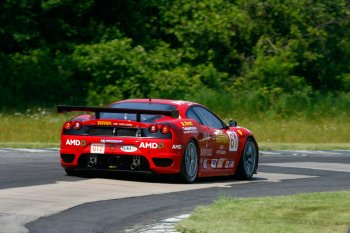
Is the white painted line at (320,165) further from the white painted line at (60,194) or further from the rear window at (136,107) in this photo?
the rear window at (136,107)

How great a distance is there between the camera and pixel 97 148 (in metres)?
14.0

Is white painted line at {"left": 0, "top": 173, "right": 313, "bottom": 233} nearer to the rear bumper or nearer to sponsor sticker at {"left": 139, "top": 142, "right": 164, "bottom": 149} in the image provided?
the rear bumper

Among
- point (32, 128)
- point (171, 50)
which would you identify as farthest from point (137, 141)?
point (171, 50)

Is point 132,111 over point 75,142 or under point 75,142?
over

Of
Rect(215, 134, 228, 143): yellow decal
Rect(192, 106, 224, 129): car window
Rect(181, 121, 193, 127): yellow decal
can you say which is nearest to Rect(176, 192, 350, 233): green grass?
Rect(181, 121, 193, 127): yellow decal

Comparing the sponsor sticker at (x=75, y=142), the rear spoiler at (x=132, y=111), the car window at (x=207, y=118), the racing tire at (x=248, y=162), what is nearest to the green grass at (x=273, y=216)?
the rear spoiler at (x=132, y=111)

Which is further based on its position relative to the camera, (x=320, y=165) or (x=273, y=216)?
(x=320, y=165)

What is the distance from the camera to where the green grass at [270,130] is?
2533 centimetres

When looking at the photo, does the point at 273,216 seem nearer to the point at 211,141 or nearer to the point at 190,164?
the point at 190,164

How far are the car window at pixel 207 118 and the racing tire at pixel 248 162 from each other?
64 cm

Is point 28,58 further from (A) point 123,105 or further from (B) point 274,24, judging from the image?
(A) point 123,105

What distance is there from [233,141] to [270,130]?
44.6 ft

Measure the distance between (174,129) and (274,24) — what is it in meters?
25.0

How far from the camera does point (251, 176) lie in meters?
16.2
